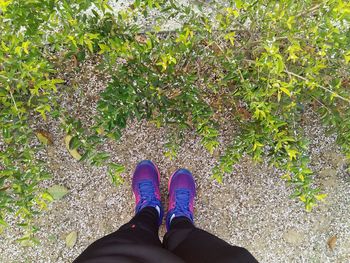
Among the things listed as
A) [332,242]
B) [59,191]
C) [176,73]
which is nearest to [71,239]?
[59,191]


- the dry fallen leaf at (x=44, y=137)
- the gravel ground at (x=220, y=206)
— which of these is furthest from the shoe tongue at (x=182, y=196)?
the dry fallen leaf at (x=44, y=137)

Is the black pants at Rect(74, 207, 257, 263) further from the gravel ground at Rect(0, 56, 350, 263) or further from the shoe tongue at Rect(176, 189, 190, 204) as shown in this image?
the gravel ground at Rect(0, 56, 350, 263)

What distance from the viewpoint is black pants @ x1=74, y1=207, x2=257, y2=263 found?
165 centimetres

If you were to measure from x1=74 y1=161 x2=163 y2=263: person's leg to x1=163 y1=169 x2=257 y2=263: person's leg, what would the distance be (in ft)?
0.28

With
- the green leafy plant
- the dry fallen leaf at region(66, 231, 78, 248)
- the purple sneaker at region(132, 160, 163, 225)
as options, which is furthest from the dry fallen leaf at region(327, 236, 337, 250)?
the dry fallen leaf at region(66, 231, 78, 248)

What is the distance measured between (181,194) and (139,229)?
13.7 inches

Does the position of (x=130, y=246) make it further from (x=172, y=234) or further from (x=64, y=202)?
(x=64, y=202)

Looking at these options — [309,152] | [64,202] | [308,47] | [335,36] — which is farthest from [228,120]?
[64,202]

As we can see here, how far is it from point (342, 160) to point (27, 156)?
5.63 ft

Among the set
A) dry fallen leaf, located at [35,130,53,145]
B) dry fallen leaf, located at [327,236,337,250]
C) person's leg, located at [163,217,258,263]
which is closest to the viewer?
person's leg, located at [163,217,258,263]

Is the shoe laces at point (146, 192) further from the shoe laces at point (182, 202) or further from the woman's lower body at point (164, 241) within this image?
the shoe laces at point (182, 202)

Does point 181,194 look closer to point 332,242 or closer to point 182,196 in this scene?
point 182,196

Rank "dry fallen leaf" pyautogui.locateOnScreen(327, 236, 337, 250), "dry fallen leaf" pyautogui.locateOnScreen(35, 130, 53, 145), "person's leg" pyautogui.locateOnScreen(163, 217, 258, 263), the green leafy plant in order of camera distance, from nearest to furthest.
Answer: the green leafy plant < "person's leg" pyautogui.locateOnScreen(163, 217, 258, 263) < "dry fallen leaf" pyautogui.locateOnScreen(35, 130, 53, 145) < "dry fallen leaf" pyautogui.locateOnScreen(327, 236, 337, 250)

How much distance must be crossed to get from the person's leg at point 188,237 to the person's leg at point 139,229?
0.28 ft
